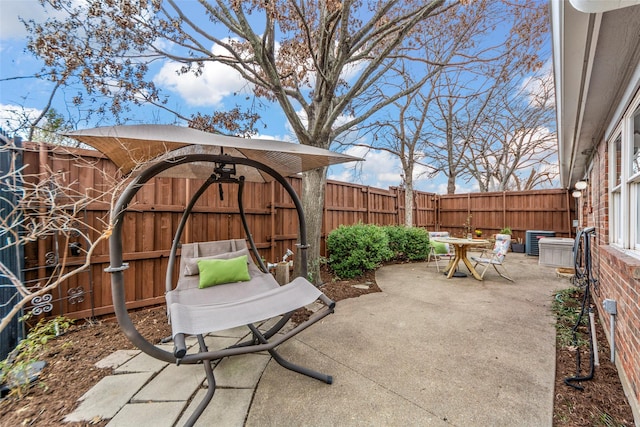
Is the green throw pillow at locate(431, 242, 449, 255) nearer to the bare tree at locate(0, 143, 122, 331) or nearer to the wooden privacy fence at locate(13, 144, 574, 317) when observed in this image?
the wooden privacy fence at locate(13, 144, 574, 317)

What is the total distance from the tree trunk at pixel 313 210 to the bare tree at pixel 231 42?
0.02 meters

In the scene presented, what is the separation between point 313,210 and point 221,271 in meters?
2.08

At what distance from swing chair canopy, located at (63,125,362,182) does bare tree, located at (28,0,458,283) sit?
1.55 meters

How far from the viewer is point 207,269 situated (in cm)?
312

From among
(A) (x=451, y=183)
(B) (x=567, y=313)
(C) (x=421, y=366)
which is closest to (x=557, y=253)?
(B) (x=567, y=313)

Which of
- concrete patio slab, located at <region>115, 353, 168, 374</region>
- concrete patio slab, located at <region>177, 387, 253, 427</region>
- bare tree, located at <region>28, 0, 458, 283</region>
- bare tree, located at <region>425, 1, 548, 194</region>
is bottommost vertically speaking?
concrete patio slab, located at <region>177, 387, 253, 427</region>

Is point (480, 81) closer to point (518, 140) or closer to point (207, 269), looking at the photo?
point (518, 140)

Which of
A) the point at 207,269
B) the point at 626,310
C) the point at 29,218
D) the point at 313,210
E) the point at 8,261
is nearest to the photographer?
the point at 626,310

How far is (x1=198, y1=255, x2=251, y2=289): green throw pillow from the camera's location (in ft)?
10.1

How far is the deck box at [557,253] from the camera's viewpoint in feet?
21.2

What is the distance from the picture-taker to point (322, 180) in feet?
15.9

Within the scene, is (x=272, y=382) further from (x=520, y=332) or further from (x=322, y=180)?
(x=322, y=180)

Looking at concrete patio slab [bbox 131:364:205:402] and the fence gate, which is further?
the fence gate

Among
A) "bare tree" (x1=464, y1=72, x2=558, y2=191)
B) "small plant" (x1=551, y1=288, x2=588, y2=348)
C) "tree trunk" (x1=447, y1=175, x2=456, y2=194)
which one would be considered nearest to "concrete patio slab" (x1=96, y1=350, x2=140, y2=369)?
"small plant" (x1=551, y1=288, x2=588, y2=348)
